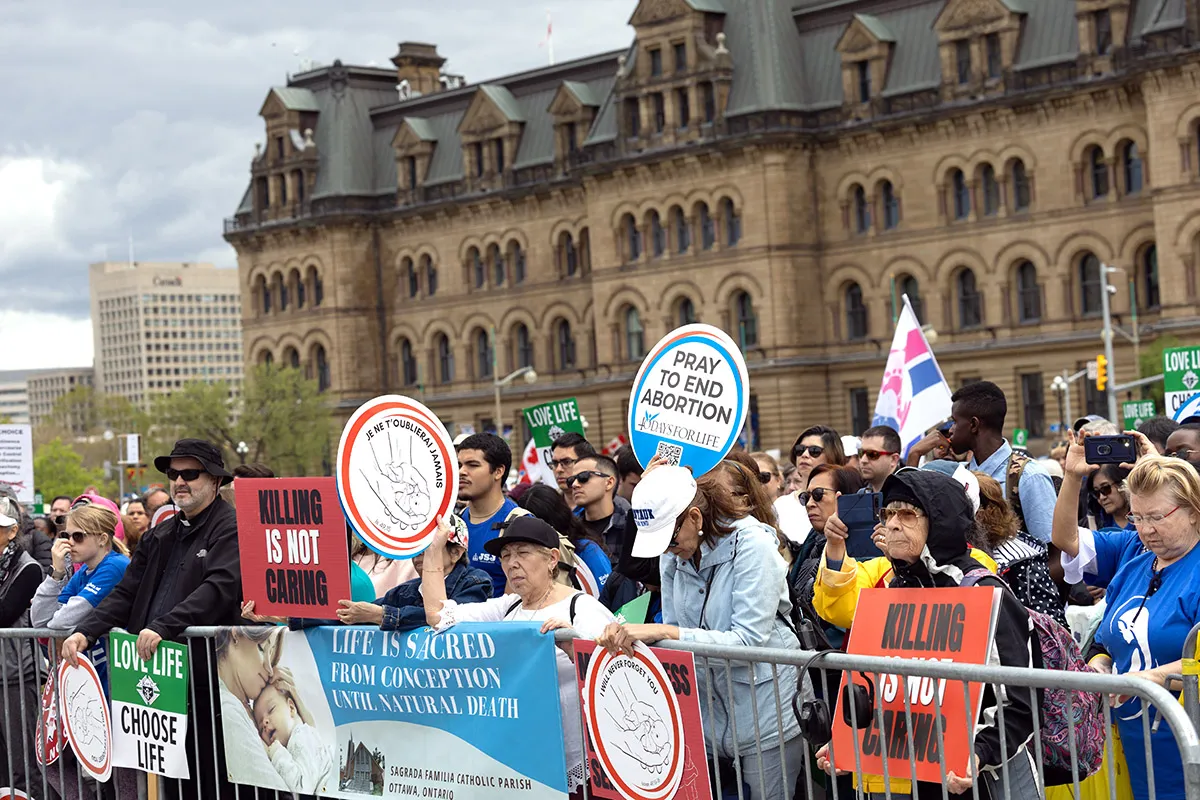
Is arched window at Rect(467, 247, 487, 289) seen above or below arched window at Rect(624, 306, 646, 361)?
above

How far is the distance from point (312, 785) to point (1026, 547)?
321 centimetres

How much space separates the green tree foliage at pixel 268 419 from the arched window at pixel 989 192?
89.3 feet

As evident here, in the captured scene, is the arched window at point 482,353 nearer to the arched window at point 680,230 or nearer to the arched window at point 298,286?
the arched window at point 298,286

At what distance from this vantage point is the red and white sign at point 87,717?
9.05 metres

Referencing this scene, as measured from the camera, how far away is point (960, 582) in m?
6.20

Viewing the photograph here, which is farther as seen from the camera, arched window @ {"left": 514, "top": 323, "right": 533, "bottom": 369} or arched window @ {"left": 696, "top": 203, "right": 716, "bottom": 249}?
arched window @ {"left": 514, "top": 323, "right": 533, "bottom": 369}

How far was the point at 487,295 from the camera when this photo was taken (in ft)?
230

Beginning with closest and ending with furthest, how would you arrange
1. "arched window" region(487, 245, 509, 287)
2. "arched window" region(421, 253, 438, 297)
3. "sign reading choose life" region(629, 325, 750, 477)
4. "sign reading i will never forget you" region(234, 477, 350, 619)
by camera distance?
"sign reading choose life" region(629, 325, 750, 477)
"sign reading i will never forget you" region(234, 477, 350, 619)
"arched window" region(487, 245, 509, 287)
"arched window" region(421, 253, 438, 297)

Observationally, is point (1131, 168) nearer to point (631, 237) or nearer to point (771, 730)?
point (631, 237)

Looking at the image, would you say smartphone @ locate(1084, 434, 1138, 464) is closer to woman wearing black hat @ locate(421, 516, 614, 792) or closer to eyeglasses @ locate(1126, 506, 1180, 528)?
eyeglasses @ locate(1126, 506, 1180, 528)

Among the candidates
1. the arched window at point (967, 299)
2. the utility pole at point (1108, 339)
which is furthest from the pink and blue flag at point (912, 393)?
the arched window at point (967, 299)

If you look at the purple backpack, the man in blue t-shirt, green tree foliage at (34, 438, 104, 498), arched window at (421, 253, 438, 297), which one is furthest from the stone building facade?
the purple backpack

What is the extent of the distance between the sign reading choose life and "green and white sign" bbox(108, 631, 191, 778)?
2.48m

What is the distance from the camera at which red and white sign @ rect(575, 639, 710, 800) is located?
668 cm
